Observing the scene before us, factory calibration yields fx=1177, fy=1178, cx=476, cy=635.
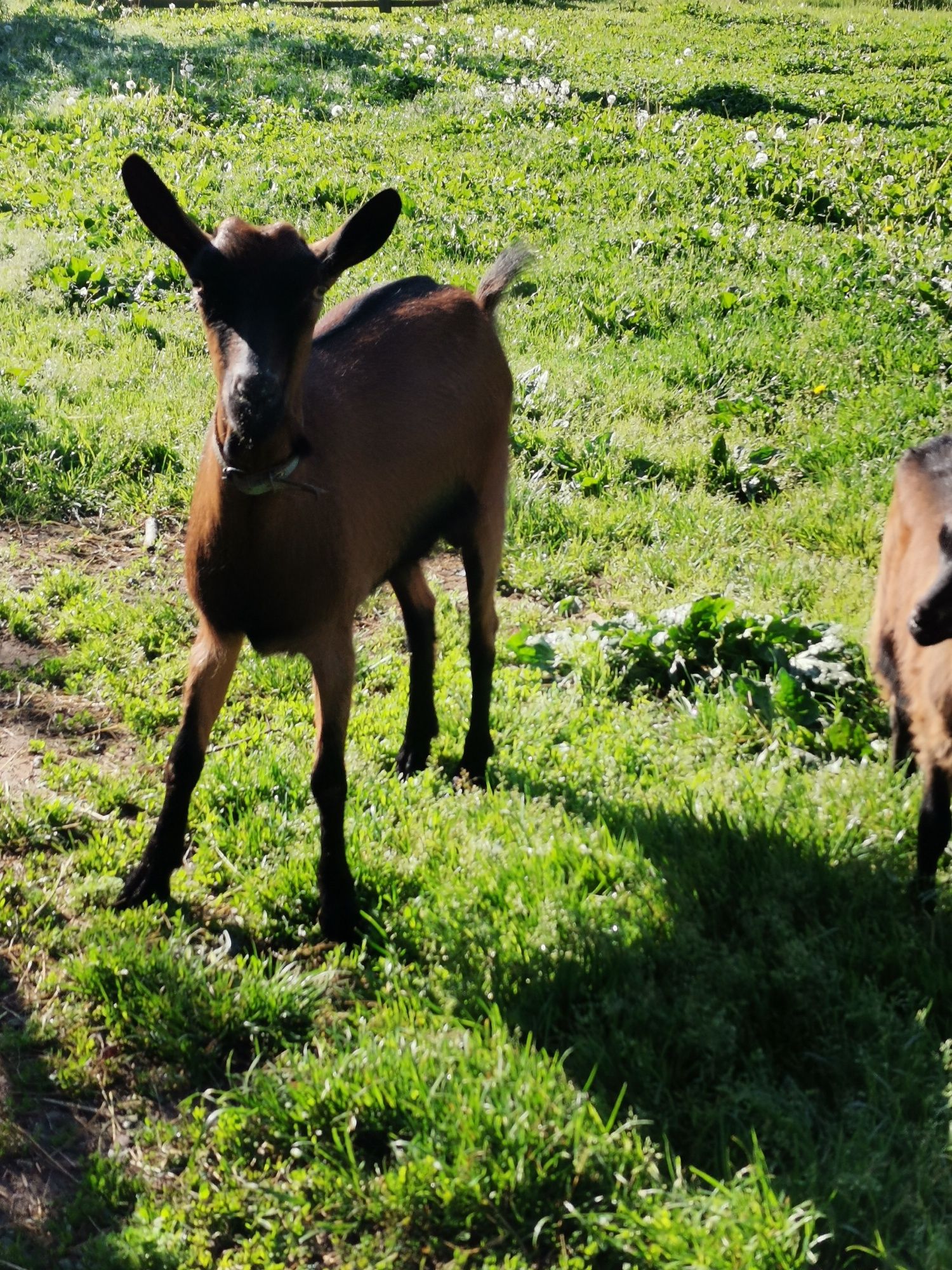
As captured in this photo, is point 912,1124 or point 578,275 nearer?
point 912,1124

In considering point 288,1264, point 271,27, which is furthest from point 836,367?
point 271,27

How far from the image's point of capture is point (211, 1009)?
2.94 meters

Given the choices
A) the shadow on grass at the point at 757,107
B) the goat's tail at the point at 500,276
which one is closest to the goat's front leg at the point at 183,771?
the goat's tail at the point at 500,276

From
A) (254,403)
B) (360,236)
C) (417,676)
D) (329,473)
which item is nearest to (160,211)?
(360,236)

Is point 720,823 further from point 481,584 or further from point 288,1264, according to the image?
point 288,1264

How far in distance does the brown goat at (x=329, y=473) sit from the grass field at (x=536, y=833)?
1.13ft

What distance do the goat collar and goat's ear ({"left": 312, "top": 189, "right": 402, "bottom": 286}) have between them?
0.46 m

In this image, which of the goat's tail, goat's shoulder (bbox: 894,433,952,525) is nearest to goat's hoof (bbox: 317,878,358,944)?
goat's shoulder (bbox: 894,433,952,525)

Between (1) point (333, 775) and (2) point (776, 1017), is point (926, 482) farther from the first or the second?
(1) point (333, 775)

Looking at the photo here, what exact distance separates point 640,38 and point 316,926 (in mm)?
19360

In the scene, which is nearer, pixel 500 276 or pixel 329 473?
pixel 329 473

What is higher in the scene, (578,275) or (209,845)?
(578,275)

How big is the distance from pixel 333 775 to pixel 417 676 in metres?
0.88

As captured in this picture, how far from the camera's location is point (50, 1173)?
260cm
